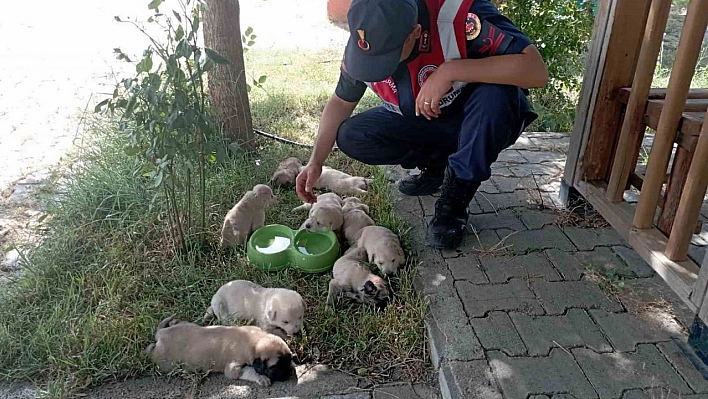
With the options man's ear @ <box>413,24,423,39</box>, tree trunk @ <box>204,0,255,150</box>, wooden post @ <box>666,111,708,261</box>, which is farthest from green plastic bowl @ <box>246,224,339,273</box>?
wooden post @ <box>666,111,708,261</box>

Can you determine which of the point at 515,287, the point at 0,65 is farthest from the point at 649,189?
the point at 0,65

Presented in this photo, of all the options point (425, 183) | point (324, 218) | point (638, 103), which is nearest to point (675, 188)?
point (638, 103)

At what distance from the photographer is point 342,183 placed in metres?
3.67

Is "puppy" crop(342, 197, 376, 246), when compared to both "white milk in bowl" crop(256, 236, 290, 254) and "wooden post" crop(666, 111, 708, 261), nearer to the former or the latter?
"white milk in bowl" crop(256, 236, 290, 254)

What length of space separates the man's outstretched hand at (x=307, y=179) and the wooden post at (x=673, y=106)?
145 cm

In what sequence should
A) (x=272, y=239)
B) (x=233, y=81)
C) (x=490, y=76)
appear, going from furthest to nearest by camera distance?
(x=233, y=81), (x=272, y=239), (x=490, y=76)

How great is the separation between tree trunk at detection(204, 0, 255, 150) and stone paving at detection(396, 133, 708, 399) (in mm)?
1438

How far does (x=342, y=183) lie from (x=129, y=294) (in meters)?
1.39

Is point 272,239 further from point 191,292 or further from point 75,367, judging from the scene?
point 75,367

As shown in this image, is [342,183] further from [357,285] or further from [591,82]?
[591,82]

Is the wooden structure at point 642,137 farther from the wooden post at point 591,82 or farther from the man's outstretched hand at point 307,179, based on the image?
the man's outstretched hand at point 307,179

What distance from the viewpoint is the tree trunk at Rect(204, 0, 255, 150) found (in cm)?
396

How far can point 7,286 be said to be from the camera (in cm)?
290

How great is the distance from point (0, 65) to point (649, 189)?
Answer: 673 cm
